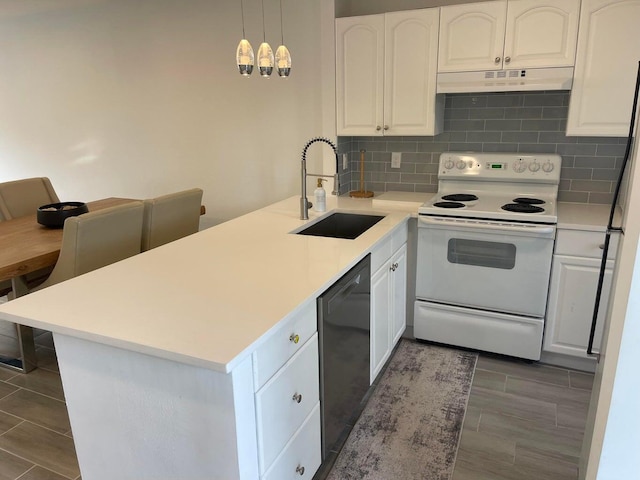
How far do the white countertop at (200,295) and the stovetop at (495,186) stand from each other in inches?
28.3

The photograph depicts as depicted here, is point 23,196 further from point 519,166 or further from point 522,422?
point 522,422

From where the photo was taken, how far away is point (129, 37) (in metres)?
4.23

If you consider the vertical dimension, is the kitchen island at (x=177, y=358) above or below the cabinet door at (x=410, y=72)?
below

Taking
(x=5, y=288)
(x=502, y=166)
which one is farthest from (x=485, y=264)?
(x=5, y=288)

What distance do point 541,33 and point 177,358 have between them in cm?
259

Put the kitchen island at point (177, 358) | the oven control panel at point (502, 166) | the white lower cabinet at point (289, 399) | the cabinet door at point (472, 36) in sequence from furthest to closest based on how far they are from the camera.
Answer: the oven control panel at point (502, 166)
the cabinet door at point (472, 36)
the white lower cabinet at point (289, 399)
the kitchen island at point (177, 358)

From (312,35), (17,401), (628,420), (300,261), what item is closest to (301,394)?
(300,261)

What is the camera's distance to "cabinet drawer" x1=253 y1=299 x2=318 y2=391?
4.57ft

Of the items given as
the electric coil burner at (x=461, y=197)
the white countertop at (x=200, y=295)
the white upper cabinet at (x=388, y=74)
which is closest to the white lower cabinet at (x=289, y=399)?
the white countertop at (x=200, y=295)

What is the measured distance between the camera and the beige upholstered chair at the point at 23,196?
352 cm

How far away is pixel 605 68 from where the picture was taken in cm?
254

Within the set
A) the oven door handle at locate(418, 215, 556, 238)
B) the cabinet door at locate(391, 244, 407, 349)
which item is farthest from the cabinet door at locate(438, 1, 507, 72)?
the cabinet door at locate(391, 244, 407, 349)

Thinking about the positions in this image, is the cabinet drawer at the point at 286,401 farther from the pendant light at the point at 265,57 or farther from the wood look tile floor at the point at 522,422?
the pendant light at the point at 265,57

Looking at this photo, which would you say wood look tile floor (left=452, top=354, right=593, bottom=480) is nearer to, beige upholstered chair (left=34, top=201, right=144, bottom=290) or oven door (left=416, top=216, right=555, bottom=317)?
oven door (left=416, top=216, right=555, bottom=317)
